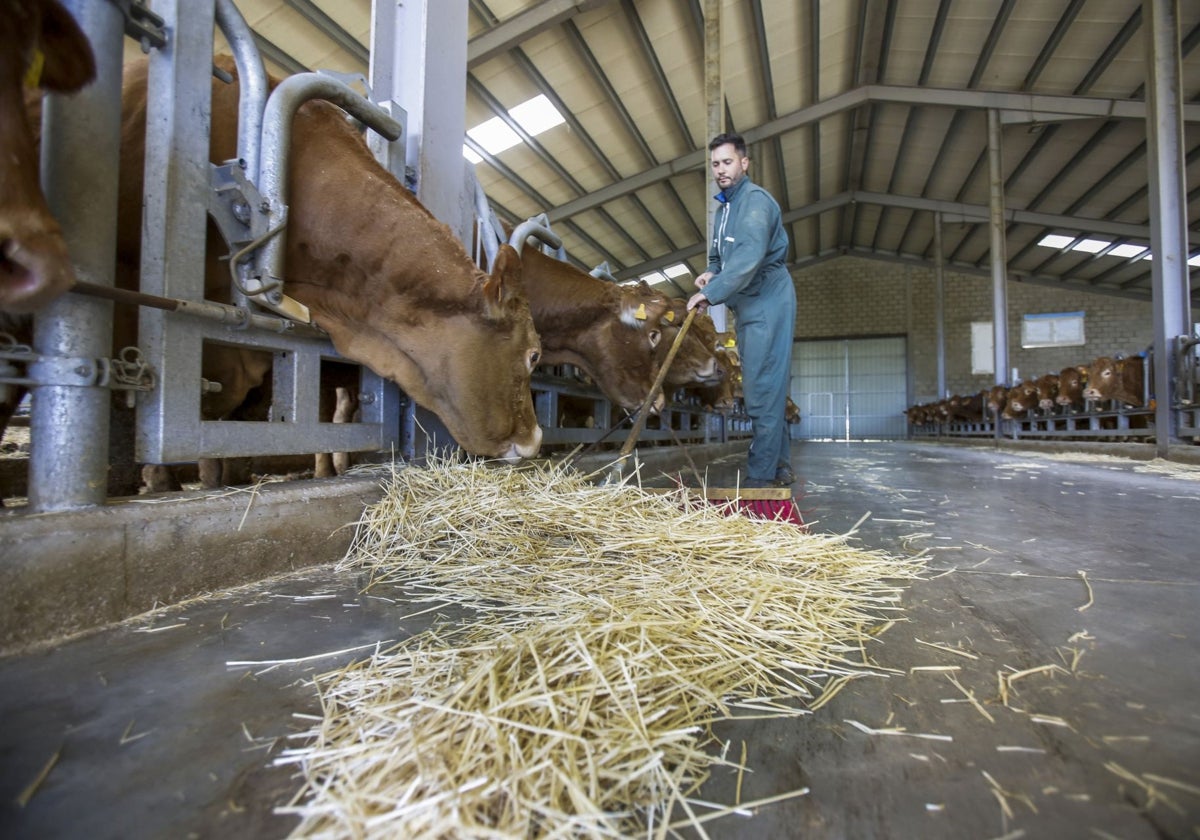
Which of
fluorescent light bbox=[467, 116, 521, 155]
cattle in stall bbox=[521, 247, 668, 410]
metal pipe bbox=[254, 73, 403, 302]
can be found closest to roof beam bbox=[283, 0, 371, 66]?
fluorescent light bbox=[467, 116, 521, 155]

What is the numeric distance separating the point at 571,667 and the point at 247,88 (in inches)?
85.4

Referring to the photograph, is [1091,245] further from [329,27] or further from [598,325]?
[329,27]

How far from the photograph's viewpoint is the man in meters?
3.47

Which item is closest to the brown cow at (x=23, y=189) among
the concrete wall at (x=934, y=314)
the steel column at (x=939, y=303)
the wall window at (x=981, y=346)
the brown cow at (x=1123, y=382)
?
the brown cow at (x=1123, y=382)

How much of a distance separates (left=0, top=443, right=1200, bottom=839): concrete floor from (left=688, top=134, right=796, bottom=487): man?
6.50 feet

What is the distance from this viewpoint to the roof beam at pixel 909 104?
39.5ft

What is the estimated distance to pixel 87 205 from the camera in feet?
4.69

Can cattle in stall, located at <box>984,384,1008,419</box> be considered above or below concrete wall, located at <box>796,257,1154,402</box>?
below

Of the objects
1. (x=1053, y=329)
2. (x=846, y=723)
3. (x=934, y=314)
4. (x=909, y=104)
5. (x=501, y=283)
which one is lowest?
(x=846, y=723)

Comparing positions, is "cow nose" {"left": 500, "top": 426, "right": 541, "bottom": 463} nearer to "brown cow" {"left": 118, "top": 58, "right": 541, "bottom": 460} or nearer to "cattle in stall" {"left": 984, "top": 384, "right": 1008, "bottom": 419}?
"brown cow" {"left": 118, "top": 58, "right": 541, "bottom": 460}

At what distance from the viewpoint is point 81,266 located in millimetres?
1403

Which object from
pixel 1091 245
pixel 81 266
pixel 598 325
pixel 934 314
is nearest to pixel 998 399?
pixel 1091 245

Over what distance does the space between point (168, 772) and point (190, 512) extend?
92 cm

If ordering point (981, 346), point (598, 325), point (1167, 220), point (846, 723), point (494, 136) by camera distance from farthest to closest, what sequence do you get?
point (981, 346) < point (494, 136) < point (1167, 220) < point (598, 325) < point (846, 723)
